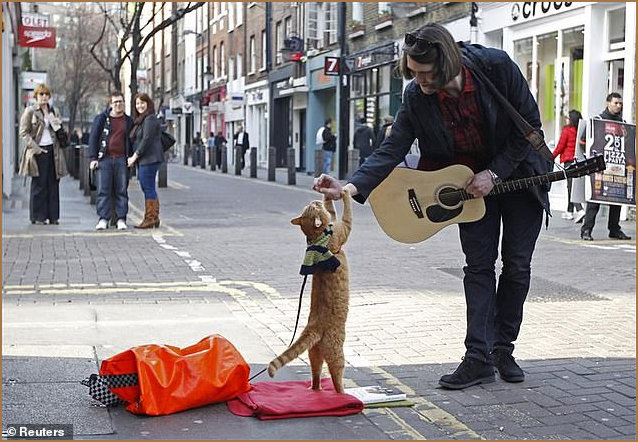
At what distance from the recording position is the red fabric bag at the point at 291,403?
14.4 ft

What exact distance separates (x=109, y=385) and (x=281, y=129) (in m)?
38.1

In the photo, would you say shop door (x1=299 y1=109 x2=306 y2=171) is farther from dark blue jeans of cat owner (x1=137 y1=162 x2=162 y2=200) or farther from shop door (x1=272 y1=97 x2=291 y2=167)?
dark blue jeans of cat owner (x1=137 y1=162 x2=162 y2=200)

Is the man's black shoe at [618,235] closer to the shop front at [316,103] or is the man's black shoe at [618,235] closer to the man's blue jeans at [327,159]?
the man's blue jeans at [327,159]

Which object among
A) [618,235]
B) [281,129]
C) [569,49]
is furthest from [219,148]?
[618,235]

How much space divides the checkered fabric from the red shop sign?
22.4 metres

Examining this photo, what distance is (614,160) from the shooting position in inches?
516

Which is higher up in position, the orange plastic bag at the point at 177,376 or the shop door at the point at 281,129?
the shop door at the point at 281,129

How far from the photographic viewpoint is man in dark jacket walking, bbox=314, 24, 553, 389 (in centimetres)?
479

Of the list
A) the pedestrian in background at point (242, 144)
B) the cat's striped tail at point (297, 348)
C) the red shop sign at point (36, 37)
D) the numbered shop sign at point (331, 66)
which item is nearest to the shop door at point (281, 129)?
the pedestrian in background at point (242, 144)

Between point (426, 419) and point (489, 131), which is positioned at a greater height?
point (489, 131)

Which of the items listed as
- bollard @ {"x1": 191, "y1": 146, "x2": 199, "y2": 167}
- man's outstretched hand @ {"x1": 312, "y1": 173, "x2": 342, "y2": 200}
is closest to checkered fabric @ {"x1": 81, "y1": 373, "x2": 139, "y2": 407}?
man's outstretched hand @ {"x1": 312, "y1": 173, "x2": 342, "y2": 200}

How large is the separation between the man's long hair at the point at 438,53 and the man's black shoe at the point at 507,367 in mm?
1549

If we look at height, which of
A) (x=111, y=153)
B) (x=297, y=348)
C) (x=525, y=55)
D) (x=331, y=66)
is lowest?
(x=297, y=348)

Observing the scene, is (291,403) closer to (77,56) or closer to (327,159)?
(327,159)
